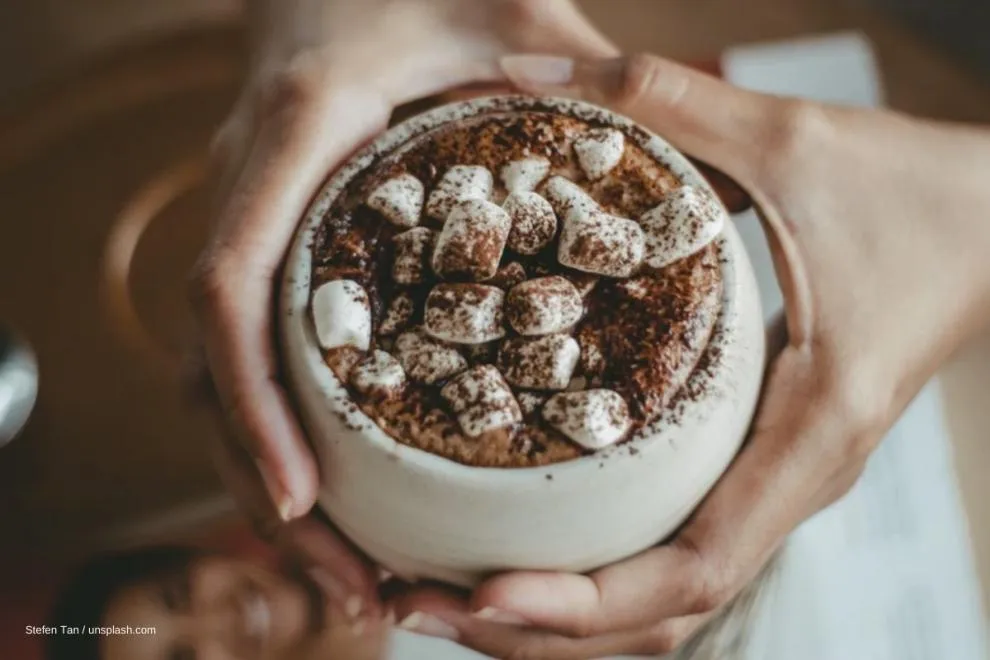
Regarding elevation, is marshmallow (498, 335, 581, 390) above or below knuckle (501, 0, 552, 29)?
below

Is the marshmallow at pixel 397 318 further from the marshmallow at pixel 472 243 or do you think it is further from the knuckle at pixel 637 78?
the knuckle at pixel 637 78

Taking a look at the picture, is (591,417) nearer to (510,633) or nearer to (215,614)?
(510,633)

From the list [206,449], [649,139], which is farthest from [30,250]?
[649,139]

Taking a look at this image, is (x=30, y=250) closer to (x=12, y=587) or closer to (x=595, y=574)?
(x=12, y=587)

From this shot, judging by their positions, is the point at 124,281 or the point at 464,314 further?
the point at 124,281

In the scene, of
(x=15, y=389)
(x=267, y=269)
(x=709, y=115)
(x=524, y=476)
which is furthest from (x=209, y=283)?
(x=15, y=389)

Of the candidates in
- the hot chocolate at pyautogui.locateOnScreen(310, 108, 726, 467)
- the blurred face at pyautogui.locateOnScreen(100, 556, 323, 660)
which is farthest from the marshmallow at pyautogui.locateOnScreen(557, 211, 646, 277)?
the blurred face at pyautogui.locateOnScreen(100, 556, 323, 660)

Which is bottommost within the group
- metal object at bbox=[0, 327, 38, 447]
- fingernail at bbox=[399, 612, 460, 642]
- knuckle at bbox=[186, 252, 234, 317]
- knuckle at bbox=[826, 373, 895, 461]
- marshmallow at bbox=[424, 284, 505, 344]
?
metal object at bbox=[0, 327, 38, 447]

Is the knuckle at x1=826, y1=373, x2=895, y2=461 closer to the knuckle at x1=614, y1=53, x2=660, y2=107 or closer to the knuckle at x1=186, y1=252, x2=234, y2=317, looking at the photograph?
the knuckle at x1=614, y1=53, x2=660, y2=107
